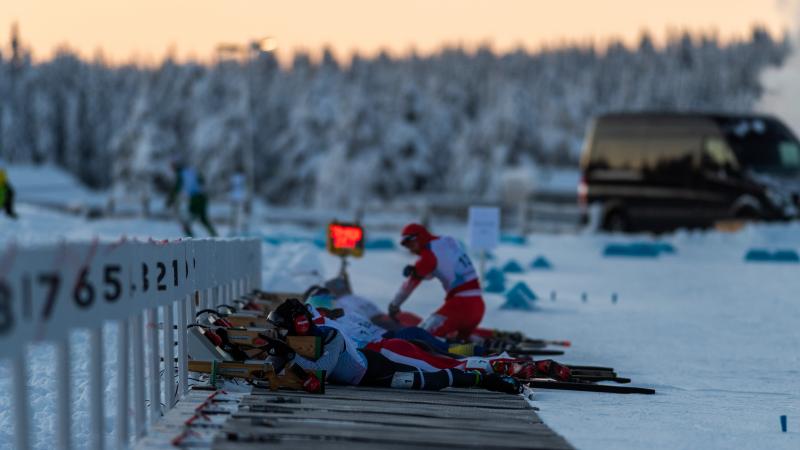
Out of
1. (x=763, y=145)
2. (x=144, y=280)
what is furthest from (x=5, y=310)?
(x=763, y=145)

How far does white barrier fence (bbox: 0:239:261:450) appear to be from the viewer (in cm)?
493

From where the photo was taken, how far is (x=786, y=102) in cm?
4447

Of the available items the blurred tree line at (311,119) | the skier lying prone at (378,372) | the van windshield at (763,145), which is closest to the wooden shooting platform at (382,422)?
the skier lying prone at (378,372)

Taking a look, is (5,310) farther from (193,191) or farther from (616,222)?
(616,222)

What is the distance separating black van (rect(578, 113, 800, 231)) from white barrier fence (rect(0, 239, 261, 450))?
18.0 metres

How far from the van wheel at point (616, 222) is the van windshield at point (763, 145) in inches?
143

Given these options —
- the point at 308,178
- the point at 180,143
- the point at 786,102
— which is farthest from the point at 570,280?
the point at 180,143

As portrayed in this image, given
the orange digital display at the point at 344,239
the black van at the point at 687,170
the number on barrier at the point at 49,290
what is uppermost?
the black van at the point at 687,170

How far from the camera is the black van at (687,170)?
24.3 m

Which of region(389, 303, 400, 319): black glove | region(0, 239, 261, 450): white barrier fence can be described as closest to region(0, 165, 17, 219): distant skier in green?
region(389, 303, 400, 319): black glove

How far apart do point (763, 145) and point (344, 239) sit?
14231 millimetres

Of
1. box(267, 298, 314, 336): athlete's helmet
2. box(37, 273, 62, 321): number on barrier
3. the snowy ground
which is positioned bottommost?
the snowy ground

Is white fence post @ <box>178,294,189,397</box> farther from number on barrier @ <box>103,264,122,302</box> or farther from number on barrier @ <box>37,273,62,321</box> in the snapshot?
number on barrier @ <box>37,273,62,321</box>

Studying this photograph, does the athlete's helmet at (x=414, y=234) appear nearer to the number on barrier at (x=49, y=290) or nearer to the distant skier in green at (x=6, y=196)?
the number on barrier at (x=49, y=290)
